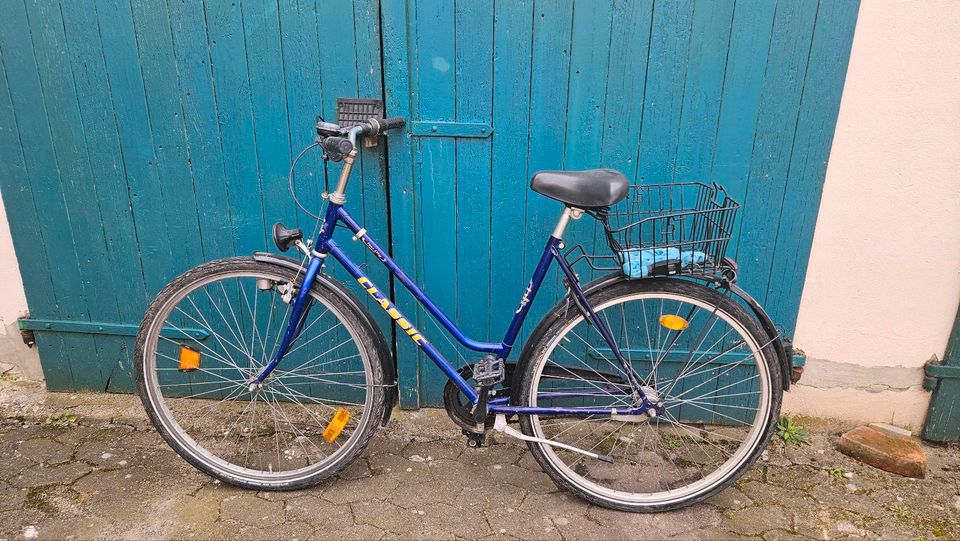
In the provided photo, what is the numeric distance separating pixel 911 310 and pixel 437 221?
88.7 inches

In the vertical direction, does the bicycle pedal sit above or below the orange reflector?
below

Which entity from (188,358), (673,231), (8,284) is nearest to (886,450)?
(673,231)

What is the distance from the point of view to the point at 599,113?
9.08ft

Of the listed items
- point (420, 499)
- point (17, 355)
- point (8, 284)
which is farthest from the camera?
point (17, 355)

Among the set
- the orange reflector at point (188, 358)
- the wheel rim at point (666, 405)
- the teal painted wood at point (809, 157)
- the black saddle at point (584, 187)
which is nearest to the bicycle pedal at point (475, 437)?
the wheel rim at point (666, 405)

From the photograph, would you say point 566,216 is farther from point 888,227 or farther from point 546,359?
point 888,227

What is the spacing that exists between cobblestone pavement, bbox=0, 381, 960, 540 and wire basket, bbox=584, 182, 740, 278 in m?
1.07

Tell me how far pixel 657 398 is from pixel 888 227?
1355 mm

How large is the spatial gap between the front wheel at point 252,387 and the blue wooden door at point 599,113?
66 centimetres

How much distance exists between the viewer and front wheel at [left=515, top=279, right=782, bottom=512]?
2623 millimetres

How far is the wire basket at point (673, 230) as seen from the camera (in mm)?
2381

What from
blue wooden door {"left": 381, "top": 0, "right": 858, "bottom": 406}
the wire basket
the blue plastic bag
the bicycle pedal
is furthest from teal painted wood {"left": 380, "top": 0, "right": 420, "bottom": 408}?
the blue plastic bag

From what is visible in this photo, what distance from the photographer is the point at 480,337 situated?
317cm

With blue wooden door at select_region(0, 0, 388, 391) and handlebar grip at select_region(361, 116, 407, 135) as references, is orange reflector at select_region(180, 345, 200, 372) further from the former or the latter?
handlebar grip at select_region(361, 116, 407, 135)
